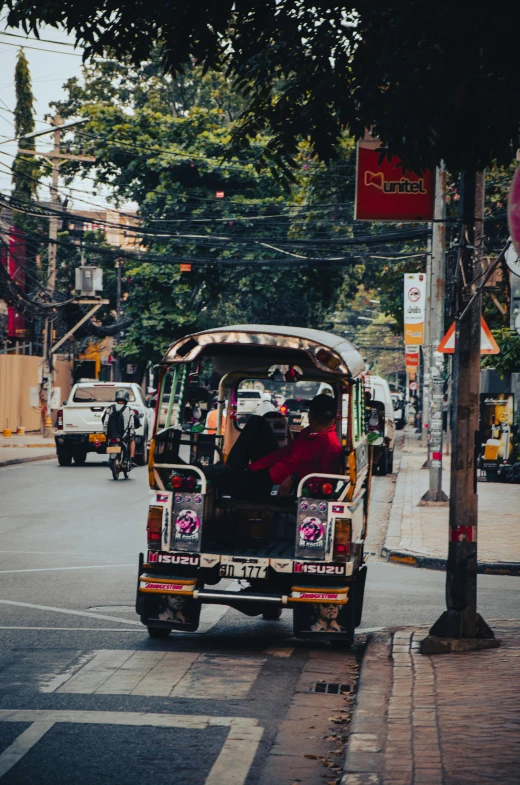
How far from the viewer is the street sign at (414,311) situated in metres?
29.5

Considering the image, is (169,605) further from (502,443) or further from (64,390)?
(64,390)

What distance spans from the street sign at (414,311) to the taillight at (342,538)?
21552mm

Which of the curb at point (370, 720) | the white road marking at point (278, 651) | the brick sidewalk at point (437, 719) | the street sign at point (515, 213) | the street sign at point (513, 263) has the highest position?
the street sign at point (513, 263)

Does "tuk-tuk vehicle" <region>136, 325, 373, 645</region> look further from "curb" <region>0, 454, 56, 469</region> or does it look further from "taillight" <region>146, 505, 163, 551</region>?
"curb" <region>0, 454, 56, 469</region>

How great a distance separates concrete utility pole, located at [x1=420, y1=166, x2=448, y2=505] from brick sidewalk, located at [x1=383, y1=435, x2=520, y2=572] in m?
0.52

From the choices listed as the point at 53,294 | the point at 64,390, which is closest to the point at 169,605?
the point at 53,294

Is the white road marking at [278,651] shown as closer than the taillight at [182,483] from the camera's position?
Yes

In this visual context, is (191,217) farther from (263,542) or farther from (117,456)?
(263,542)

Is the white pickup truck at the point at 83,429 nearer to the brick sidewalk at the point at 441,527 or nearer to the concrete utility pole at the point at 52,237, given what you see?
the brick sidewalk at the point at 441,527

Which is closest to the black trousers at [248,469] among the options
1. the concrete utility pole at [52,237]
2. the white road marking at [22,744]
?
the white road marking at [22,744]

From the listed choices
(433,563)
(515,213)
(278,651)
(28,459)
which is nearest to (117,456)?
(28,459)

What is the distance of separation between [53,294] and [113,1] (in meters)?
30.1

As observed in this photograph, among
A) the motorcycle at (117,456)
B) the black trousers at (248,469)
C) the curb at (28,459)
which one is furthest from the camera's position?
Result: the curb at (28,459)

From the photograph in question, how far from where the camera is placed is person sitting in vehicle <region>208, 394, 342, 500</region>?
8750 millimetres
